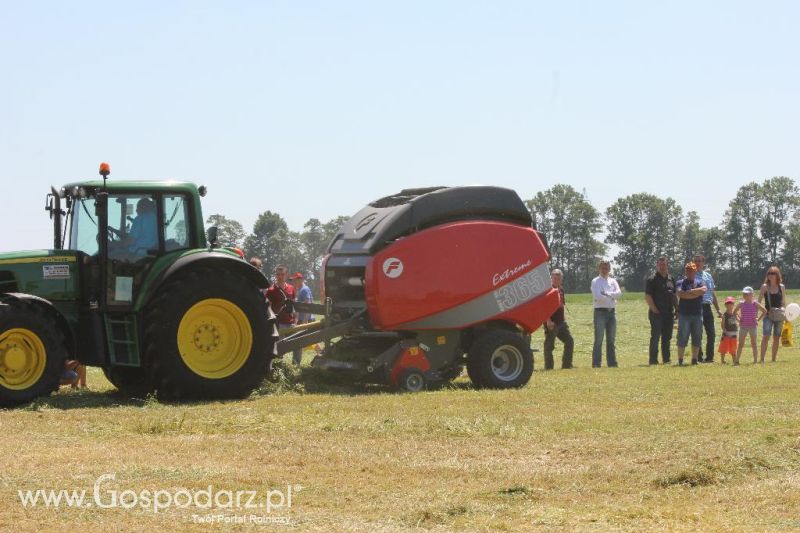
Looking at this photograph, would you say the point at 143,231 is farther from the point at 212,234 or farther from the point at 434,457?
the point at 434,457

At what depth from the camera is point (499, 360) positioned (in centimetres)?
1537

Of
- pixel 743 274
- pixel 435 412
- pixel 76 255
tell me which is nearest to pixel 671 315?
pixel 435 412

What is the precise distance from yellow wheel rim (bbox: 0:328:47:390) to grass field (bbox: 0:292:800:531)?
356 millimetres

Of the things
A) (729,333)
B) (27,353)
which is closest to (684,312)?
(729,333)

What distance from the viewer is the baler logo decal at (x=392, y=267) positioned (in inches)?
564

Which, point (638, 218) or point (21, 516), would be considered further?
point (638, 218)

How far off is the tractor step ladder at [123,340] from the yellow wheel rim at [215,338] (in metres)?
0.51

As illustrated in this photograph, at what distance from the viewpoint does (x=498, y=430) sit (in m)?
10.6

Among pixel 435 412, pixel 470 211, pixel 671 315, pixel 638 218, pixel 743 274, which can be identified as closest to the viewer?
pixel 435 412

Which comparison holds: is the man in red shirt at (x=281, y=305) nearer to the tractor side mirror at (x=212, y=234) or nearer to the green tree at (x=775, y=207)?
the tractor side mirror at (x=212, y=234)

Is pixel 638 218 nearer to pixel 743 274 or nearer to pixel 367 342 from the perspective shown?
pixel 743 274

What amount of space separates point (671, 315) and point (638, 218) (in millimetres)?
85491

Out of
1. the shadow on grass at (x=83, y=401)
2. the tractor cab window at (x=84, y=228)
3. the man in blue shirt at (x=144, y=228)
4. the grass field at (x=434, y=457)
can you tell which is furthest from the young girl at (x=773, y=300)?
the tractor cab window at (x=84, y=228)

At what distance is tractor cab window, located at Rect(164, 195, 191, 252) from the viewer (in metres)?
13.4
